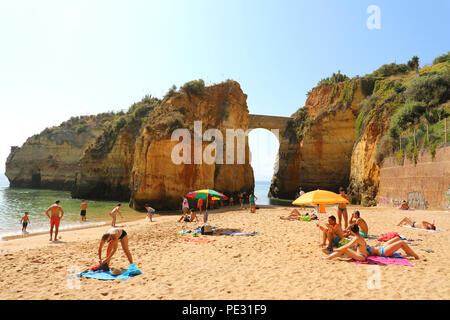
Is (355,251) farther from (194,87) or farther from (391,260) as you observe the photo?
(194,87)

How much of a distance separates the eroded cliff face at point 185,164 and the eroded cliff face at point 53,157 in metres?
35.1

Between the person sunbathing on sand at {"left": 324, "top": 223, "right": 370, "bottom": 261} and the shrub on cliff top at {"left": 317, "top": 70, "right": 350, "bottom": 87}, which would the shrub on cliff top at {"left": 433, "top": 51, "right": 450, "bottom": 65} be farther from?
the person sunbathing on sand at {"left": 324, "top": 223, "right": 370, "bottom": 261}

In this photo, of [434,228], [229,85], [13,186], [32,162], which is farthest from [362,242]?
[13,186]

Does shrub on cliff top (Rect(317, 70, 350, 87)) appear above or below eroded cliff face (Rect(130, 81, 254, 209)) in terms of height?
above

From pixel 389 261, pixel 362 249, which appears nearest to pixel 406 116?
pixel 389 261

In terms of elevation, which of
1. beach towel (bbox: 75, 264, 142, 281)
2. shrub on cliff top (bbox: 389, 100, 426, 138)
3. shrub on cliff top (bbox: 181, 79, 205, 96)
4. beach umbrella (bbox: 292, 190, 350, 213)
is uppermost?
shrub on cliff top (bbox: 181, 79, 205, 96)

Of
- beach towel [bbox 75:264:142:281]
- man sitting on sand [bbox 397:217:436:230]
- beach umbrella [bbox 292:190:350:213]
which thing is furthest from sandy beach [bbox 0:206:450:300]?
beach umbrella [bbox 292:190:350:213]

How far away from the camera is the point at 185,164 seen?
72.2 feet

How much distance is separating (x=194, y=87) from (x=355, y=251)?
24685mm

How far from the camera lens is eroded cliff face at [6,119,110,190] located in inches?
2173

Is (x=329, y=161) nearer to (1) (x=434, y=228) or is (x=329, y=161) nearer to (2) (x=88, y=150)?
(1) (x=434, y=228)

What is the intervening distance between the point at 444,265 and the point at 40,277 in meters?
8.39

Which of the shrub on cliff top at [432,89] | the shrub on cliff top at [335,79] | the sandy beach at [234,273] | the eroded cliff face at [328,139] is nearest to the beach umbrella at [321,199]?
the sandy beach at [234,273]

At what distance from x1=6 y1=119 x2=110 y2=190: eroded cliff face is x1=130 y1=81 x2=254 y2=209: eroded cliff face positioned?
115 ft
